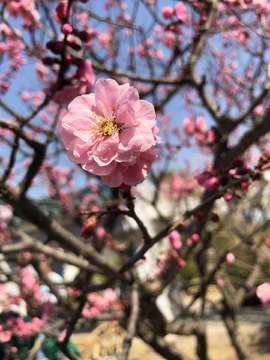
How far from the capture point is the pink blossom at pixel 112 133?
69 cm

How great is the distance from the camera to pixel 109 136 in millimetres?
777

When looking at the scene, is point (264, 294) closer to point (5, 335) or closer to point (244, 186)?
point (244, 186)

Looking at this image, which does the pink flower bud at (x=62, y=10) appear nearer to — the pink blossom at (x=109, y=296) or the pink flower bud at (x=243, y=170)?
the pink flower bud at (x=243, y=170)

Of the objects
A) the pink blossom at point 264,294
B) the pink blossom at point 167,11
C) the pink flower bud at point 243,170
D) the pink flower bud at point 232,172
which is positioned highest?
the pink blossom at point 167,11

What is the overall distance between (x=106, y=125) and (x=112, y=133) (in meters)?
0.06

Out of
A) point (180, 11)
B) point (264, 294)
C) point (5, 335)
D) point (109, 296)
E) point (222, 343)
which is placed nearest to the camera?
point (264, 294)

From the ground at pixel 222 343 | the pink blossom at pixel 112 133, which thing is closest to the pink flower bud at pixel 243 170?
the pink blossom at pixel 112 133

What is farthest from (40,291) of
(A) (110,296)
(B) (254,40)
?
(B) (254,40)

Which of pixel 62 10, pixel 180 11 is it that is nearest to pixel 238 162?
pixel 62 10

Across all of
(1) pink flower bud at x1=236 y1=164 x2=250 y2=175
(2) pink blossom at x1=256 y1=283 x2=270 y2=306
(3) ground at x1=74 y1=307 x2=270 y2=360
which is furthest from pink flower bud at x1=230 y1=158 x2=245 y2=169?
(3) ground at x1=74 y1=307 x2=270 y2=360

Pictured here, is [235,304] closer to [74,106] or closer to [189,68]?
[189,68]

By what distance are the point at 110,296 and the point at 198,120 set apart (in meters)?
2.78

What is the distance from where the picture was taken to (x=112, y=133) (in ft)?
2.47

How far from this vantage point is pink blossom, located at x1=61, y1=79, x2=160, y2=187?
69cm
